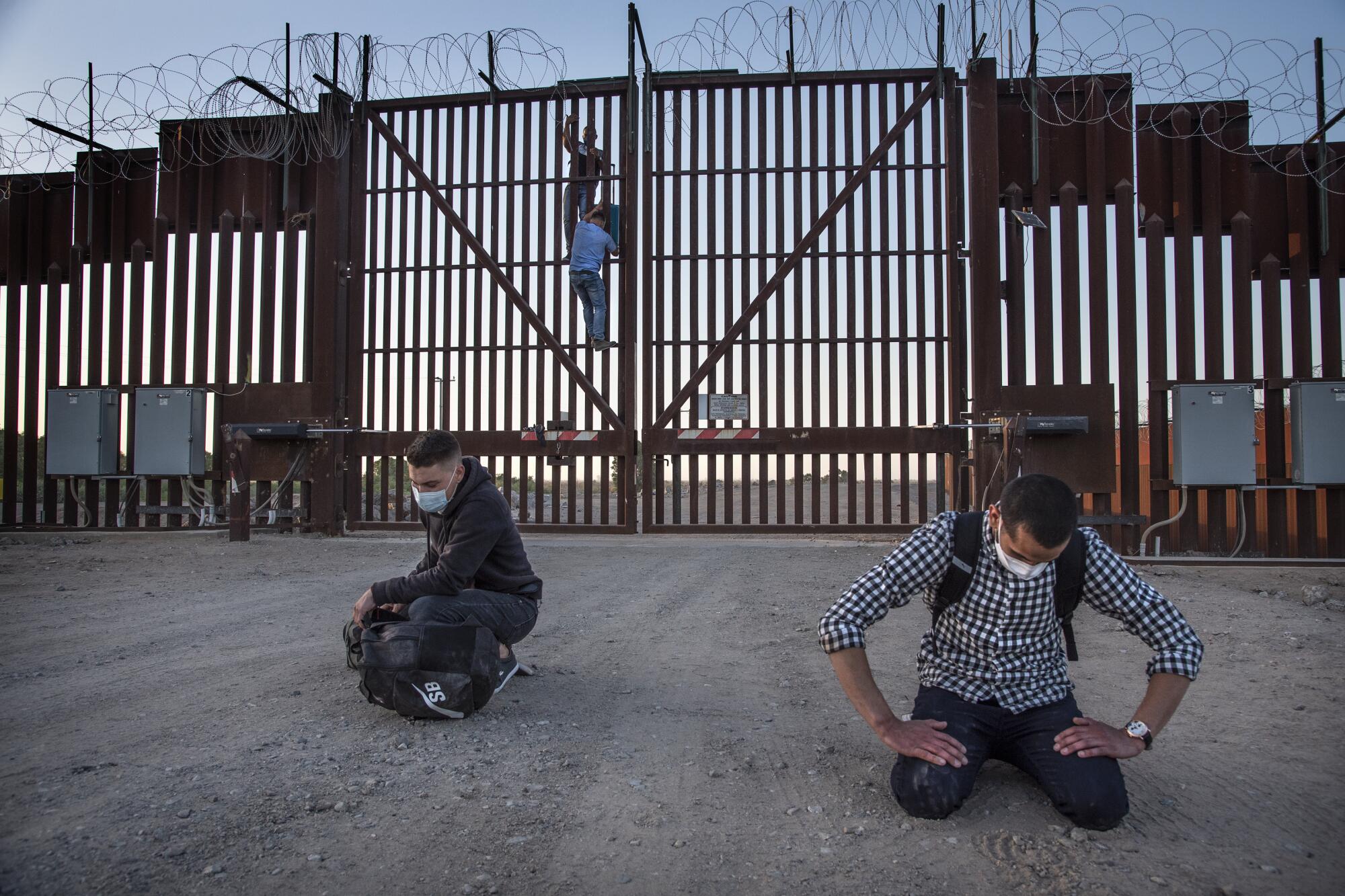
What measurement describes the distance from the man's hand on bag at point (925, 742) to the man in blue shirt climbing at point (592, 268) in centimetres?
861

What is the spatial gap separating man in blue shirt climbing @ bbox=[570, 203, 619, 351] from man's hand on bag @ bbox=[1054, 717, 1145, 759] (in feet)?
28.7

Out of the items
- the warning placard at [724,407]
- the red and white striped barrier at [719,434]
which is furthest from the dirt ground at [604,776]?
the warning placard at [724,407]

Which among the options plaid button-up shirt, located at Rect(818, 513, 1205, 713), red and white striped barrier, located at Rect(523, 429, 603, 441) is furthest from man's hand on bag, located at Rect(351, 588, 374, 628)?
red and white striped barrier, located at Rect(523, 429, 603, 441)

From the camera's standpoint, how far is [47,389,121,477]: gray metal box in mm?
11828

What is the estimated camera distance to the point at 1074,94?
1016 cm

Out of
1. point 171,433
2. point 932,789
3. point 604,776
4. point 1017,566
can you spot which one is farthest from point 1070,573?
point 171,433

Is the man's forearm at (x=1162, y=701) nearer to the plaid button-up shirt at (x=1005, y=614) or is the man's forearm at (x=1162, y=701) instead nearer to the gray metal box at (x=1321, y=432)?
the plaid button-up shirt at (x=1005, y=614)

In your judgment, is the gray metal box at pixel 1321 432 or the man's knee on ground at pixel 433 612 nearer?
the man's knee on ground at pixel 433 612

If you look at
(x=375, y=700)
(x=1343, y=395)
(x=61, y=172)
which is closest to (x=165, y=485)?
(x=61, y=172)

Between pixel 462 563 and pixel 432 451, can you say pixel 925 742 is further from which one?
pixel 432 451

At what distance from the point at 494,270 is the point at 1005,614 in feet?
31.1

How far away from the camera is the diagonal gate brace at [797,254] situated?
10.7 m

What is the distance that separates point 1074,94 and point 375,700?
33.5 ft

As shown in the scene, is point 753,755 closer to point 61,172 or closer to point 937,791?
point 937,791
